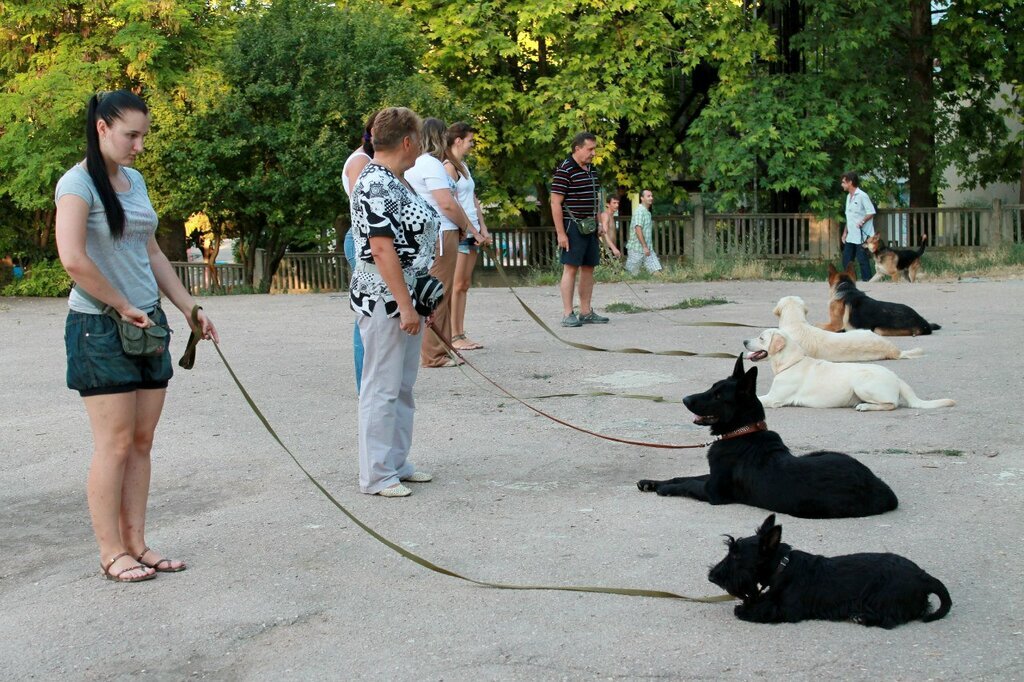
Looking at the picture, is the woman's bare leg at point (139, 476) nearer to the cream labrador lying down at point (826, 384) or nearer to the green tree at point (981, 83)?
the cream labrador lying down at point (826, 384)

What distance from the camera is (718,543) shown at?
514 centimetres

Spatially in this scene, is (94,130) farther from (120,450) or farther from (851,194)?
(851,194)

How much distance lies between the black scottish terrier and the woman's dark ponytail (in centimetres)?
274

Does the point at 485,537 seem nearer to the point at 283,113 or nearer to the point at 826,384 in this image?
the point at 826,384

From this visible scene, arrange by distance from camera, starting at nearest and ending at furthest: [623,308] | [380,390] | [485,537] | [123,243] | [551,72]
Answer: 1. [123,243]
2. [485,537]
3. [380,390]
4. [623,308]
5. [551,72]

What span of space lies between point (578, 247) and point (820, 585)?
→ 26.9 feet

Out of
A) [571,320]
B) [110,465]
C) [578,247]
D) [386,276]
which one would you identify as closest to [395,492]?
[386,276]

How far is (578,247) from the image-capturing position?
12.2m

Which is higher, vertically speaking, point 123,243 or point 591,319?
point 123,243

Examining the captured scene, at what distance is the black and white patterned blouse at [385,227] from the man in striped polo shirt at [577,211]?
5.85m

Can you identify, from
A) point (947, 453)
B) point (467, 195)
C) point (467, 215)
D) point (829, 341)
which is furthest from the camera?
point (467, 195)

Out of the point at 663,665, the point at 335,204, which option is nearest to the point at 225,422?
the point at 663,665

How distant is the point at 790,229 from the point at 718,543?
24.7 m

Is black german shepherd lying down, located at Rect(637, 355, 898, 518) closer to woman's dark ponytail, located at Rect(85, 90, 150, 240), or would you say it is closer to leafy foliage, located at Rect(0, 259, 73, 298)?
woman's dark ponytail, located at Rect(85, 90, 150, 240)
